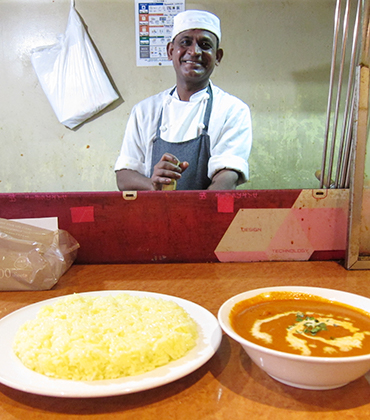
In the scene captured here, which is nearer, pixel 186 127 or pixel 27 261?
pixel 27 261

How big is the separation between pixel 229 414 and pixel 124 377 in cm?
16

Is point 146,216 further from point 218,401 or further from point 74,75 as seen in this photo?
point 74,75

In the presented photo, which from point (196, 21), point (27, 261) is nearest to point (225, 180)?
point (196, 21)

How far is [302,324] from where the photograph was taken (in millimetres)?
632

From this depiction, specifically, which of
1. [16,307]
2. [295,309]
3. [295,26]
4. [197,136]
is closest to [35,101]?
[197,136]

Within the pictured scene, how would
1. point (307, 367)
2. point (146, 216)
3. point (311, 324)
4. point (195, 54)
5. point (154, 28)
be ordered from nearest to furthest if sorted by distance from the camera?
point (307, 367) < point (311, 324) < point (146, 216) < point (195, 54) < point (154, 28)

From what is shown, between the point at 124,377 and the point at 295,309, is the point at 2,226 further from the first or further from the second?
the point at 295,309

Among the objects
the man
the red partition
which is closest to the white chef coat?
the man

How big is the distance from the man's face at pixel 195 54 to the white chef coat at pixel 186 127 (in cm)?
15

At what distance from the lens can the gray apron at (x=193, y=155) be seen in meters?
2.46

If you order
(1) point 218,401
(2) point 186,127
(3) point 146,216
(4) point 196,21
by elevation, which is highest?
(4) point 196,21

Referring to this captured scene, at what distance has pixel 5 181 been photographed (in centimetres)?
320

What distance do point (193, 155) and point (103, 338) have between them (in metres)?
1.99

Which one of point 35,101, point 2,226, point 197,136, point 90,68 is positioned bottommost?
point 2,226
